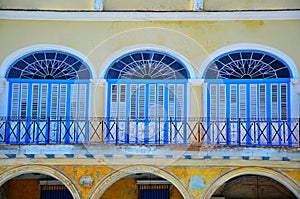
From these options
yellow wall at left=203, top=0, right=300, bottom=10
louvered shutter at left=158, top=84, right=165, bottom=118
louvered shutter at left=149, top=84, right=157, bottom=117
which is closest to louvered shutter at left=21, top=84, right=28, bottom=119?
louvered shutter at left=149, top=84, right=157, bottom=117

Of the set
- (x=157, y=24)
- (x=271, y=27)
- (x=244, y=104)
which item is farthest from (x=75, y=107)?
(x=271, y=27)

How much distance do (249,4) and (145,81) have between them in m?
3.43

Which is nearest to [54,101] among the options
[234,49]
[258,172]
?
[234,49]

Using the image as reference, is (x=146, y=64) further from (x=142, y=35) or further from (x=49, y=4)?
Answer: (x=49, y=4)

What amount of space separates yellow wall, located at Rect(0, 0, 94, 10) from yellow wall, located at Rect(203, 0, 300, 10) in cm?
322

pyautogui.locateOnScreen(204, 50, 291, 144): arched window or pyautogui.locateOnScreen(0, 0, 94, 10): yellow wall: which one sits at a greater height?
pyautogui.locateOnScreen(0, 0, 94, 10): yellow wall

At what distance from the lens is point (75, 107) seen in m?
16.3

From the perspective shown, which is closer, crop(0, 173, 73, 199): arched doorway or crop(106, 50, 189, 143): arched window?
crop(106, 50, 189, 143): arched window

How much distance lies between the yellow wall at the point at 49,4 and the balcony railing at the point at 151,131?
119 inches

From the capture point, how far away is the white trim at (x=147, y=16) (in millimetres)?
16203

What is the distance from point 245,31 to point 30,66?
5710mm

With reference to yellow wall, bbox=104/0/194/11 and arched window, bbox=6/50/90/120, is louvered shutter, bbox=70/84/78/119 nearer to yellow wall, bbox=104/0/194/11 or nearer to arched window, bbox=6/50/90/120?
arched window, bbox=6/50/90/120

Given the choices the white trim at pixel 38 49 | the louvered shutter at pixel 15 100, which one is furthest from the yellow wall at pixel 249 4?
the louvered shutter at pixel 15 100

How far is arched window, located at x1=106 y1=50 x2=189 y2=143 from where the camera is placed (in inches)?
637
